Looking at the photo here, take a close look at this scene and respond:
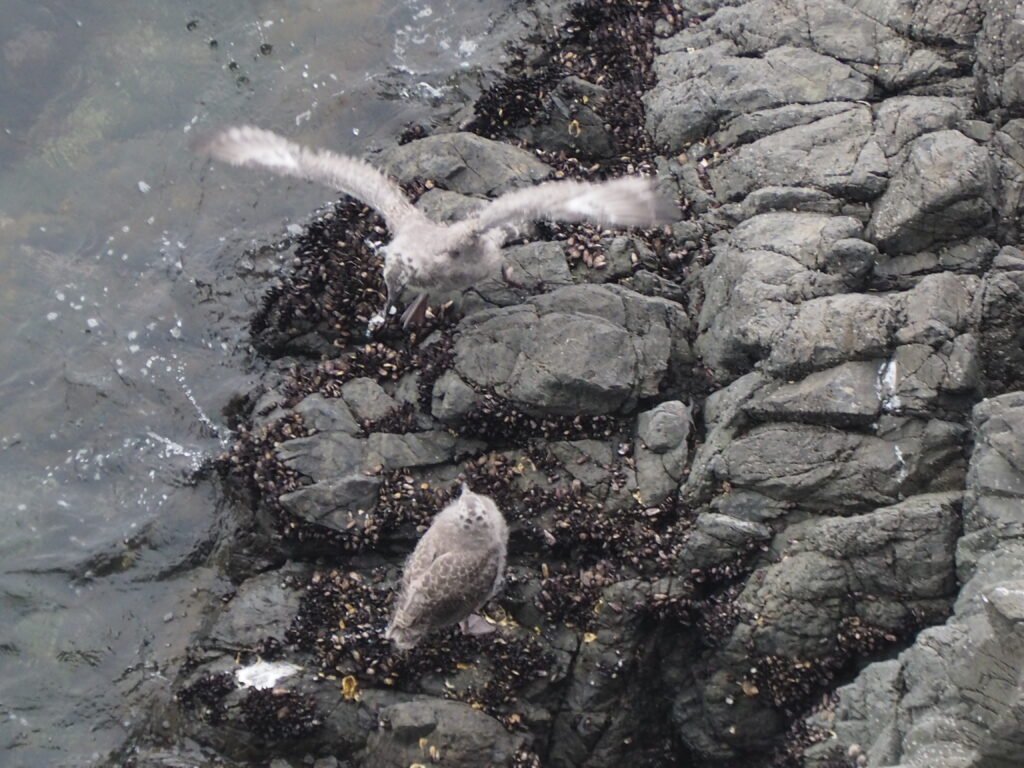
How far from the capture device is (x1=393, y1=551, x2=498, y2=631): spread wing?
1073 centimetres

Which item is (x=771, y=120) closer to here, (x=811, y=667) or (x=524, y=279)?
(x=524, y=279)

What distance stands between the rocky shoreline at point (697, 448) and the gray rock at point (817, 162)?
44 mm

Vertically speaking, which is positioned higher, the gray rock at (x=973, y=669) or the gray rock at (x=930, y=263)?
the gray rock at (x=930, y=263)

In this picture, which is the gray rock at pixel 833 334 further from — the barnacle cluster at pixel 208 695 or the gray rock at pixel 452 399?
the barnacle cluster at pixel 208 695

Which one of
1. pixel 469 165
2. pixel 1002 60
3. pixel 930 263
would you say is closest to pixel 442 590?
pixel 469 165

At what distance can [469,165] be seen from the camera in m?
13.9

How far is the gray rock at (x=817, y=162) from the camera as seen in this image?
39.4 ft

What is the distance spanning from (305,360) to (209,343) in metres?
1.27

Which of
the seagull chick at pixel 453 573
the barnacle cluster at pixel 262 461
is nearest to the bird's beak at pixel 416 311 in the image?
the barnacle cluster at pixel 262 461

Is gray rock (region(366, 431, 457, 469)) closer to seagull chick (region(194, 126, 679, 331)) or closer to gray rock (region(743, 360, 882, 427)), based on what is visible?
seagull chick (region(194, 126, 679, 331))

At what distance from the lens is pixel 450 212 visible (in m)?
13.5

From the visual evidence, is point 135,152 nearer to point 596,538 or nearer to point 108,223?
point 108,223

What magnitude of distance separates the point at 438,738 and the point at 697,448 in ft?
13.9

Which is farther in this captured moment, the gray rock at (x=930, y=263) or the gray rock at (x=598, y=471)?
the gray rock at (x=598, y=471)
